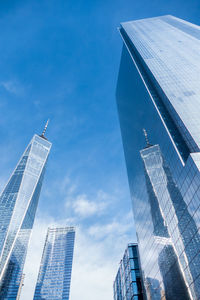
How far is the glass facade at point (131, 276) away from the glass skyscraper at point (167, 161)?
5.68 m

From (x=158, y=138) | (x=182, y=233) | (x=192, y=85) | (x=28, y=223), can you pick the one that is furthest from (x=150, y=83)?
(x=28, y=223)

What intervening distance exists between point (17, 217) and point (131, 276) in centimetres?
9692

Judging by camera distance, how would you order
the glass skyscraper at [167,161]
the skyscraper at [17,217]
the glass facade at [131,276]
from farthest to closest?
the skyscraper at [17,217] < the glass facade at [131,276] < the glass skyscraper at [167,161]

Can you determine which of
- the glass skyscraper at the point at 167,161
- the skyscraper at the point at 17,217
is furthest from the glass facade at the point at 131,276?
the skyscraper at the point at 17,217

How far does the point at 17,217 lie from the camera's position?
14412 centimetres

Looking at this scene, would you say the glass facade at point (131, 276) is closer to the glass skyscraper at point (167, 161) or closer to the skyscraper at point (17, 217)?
the glass skyscraper at point (167, 161)

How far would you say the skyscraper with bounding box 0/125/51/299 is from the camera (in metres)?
134

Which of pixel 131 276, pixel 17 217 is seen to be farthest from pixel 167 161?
pixel 17 217

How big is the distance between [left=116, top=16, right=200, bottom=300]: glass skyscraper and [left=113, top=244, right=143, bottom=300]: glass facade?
568 cm

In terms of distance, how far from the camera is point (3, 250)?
12462cm

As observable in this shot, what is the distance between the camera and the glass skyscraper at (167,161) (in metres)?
42.1

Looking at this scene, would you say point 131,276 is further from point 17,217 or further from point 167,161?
point 17,217

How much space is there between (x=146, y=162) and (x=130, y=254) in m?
34.3

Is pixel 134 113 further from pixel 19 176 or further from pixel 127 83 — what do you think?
pixel 19 176
